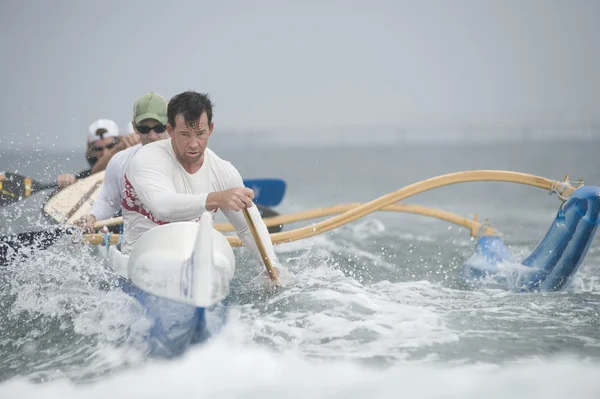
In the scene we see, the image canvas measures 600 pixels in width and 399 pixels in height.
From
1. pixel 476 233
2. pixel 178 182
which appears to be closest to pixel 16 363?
pixel 178 182

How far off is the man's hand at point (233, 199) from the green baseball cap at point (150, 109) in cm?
149

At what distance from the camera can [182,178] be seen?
4.56 m

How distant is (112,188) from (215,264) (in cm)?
196

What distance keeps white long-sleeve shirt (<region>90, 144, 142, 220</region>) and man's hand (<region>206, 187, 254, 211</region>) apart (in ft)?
5.14

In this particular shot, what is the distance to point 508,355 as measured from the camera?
4.33 metres

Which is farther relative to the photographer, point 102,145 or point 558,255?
point 102,145

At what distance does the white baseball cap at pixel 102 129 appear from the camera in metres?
8.72

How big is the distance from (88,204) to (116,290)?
3.18 meters

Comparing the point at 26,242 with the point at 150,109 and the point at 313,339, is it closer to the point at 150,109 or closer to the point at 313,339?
the point at 150,109

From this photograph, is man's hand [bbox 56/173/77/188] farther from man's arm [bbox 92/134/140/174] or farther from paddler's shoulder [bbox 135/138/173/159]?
paddler's shoulder [bbox 135/138/173/159]

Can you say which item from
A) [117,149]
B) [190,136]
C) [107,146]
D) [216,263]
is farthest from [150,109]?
[107,146]

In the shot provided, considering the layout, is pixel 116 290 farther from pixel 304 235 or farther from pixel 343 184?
pixel 343 184

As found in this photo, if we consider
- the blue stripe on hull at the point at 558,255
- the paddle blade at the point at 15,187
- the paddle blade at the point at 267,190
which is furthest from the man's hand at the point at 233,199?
the paddle blade at the point at 267,190

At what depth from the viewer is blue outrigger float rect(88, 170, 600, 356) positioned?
3896 mm
